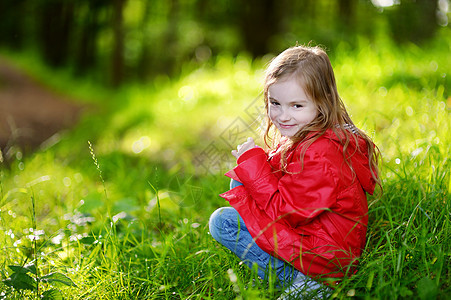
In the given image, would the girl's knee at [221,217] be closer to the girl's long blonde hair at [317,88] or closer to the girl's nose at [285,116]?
the girl's long blonde hair at [317,88]

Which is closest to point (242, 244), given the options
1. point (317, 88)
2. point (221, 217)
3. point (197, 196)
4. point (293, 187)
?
point (221, 217)

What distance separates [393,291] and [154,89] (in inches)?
283

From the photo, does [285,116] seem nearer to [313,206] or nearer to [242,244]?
[313,206]

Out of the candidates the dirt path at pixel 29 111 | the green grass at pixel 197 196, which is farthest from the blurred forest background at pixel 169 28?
the green grass at pixel 197 196

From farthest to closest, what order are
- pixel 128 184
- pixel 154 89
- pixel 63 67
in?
pixel 63 67
pixel 154 89
pixel 128 184

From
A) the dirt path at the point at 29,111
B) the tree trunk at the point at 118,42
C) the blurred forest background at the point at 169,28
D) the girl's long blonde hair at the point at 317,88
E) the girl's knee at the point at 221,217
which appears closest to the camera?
the girl's long blonde hair at the point at 317,88

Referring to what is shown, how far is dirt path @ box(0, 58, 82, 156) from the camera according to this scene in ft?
22.6

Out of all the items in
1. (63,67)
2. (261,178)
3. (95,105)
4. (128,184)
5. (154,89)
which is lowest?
(63,67)

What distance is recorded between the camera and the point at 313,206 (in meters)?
1.79

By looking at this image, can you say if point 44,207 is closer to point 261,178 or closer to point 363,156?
point 261,178

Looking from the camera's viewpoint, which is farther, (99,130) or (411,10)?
(411,10)

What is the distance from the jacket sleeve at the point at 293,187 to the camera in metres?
1.78

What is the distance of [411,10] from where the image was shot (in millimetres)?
11672

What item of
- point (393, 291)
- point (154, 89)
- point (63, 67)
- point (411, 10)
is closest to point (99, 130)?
point (154, 89)
